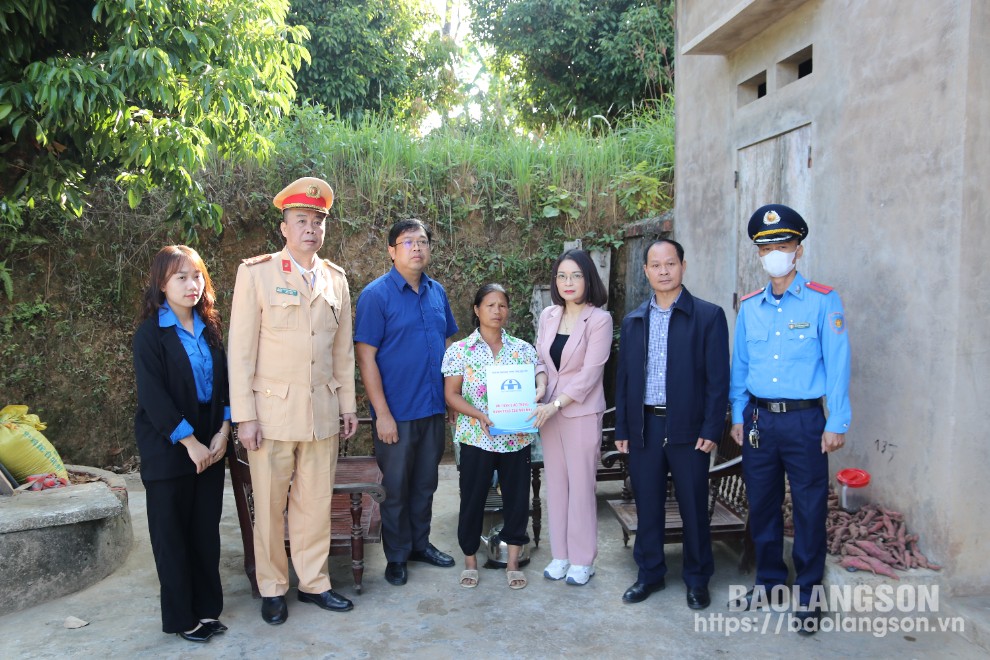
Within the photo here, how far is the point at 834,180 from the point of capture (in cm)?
416

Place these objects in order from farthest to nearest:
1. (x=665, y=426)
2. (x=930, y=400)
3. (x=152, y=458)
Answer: (x=665, y=426), (x=930, y=400), (x=152, y=458)

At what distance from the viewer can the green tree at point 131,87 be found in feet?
11.8

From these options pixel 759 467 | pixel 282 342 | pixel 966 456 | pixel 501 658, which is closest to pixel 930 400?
pixel 966 456

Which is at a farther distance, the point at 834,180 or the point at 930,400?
the point at 834,180

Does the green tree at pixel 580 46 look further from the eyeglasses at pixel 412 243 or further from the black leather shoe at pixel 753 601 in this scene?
the black leather shoe at pixel 753 601

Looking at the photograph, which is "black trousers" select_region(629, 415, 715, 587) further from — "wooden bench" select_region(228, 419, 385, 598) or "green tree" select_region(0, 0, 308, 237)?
"green tree" select_region(0, 0, 308, 237)

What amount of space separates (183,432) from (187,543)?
62 cm

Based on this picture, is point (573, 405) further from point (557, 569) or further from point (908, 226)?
point (908, 226)

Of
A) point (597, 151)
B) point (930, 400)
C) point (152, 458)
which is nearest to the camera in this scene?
point (152, 458)

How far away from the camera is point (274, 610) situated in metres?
3.58

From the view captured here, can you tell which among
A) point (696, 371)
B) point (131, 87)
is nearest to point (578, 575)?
point (696, 371)

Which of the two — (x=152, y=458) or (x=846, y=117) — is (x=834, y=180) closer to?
(x=846, y=117)

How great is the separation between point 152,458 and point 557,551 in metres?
2.22


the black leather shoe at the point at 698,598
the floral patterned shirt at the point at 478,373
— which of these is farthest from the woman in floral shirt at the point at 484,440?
the black leather shoe at the point at 698,598
